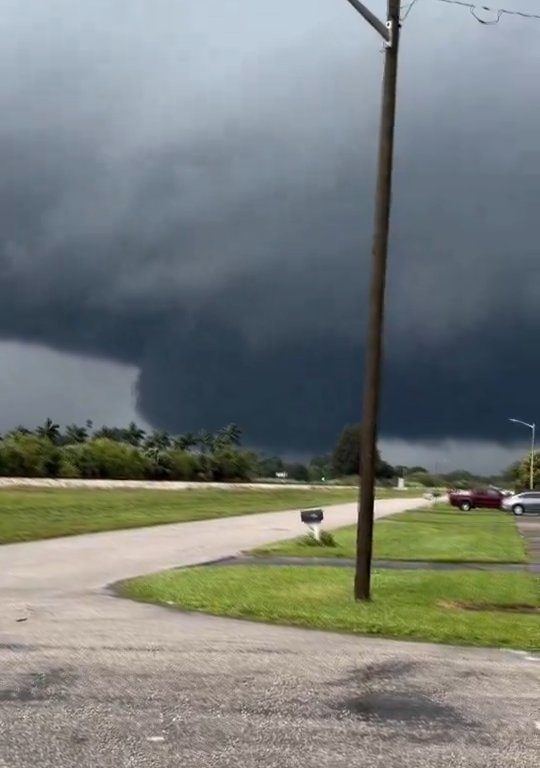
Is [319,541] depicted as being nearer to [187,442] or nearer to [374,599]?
[374,599]

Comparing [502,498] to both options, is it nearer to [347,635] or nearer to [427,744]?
[347,635]

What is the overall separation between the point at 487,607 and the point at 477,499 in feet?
191

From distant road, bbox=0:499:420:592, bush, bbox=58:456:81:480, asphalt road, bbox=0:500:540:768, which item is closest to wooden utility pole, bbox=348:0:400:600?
asphalt road, bbox=0:500:540:768

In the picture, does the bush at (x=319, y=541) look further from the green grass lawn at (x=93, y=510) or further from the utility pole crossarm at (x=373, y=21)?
the utility pole crossarm at (x=373, y=21)

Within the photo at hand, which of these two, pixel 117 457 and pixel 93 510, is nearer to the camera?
pixel 93 510

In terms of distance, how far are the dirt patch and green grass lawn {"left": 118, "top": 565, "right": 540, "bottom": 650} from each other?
0.03 m

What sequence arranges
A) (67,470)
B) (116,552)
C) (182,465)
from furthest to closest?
(182,465) < (67,470) < (116,552)

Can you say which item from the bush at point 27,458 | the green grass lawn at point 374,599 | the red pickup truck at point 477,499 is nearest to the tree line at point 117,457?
the bush at point 27,458

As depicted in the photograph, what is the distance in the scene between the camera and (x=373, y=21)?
14359 mm

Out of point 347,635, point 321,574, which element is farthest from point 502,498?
point 347,635

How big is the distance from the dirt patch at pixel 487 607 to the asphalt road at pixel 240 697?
147 inches

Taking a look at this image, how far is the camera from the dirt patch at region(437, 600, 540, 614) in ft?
47.7

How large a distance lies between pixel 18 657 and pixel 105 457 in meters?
78.7

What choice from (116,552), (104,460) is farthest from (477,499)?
(116,552)
